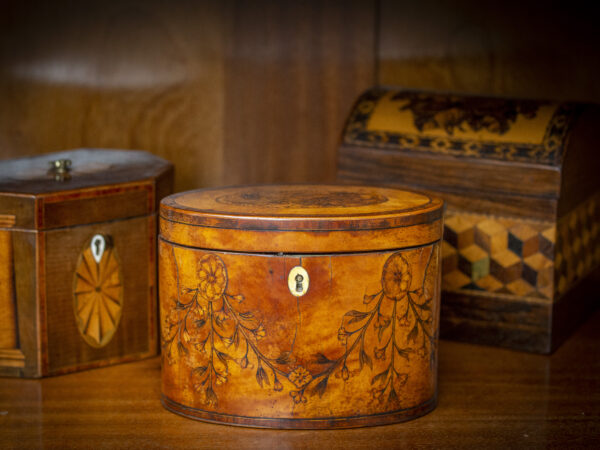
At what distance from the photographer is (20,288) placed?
1661 mm

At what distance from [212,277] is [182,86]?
1.09 metres

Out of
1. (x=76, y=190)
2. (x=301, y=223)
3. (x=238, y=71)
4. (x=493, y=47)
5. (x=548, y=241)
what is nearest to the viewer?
(x=301, y=223)

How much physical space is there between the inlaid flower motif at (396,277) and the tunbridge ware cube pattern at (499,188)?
48 centimetres

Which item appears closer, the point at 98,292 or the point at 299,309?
the point at 299,309

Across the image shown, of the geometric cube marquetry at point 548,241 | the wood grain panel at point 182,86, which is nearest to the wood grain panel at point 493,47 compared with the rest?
the wood grain panel at point 182,86

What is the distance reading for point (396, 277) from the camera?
4.72ft

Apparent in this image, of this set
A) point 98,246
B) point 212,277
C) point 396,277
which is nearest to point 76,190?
point 98,246

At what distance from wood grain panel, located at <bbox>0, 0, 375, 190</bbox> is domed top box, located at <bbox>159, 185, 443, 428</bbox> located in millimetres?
916

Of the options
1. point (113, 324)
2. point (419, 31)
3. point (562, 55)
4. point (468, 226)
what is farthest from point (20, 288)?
point (562, 55)

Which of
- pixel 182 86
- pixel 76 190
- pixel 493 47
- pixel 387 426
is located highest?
pixel 493 47

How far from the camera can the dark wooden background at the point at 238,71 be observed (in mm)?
2299

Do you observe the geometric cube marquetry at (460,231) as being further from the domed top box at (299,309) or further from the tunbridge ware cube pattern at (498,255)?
the domed top box at (299,309)

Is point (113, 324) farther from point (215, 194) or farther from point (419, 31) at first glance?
point (419, 31)

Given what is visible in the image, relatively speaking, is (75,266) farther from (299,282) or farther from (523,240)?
(523,240)
